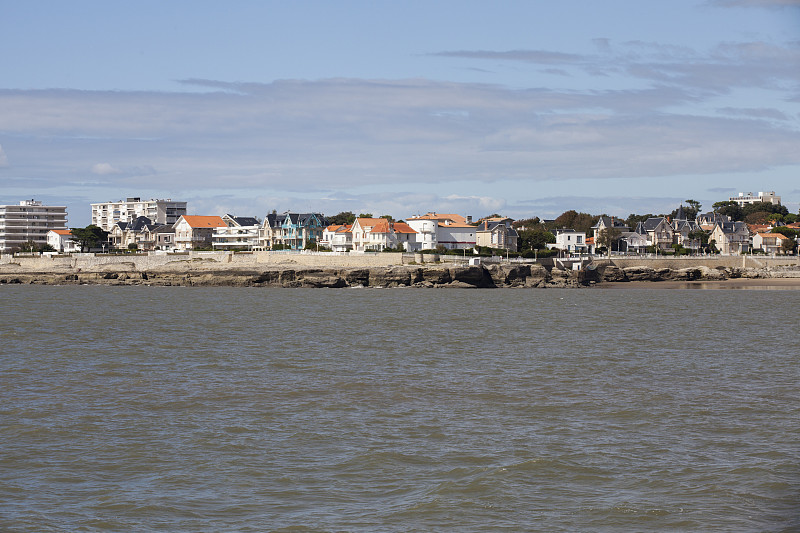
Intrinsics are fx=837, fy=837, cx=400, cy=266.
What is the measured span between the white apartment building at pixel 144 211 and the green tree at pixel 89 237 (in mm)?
23753

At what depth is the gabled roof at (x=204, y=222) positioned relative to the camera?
12581cm

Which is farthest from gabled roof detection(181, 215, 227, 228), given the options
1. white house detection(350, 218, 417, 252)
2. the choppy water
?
the choppy water

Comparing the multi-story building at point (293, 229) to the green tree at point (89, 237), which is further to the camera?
the green tree at point (89, 237)

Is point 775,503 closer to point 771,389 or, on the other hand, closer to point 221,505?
point 221,505

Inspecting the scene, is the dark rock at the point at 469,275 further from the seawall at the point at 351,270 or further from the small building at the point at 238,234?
the small building at the point at 238,234

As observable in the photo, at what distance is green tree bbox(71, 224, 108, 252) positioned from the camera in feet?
424

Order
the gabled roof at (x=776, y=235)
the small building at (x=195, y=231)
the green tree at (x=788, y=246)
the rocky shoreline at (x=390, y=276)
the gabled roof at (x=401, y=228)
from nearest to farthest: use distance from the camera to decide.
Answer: the rocky shoreline at (x=390, y=276)
the gabled roof at (x=401, y=228)
the green tree at (x=788, y=246)
the small building at (x=195, y=231)
the gabled roof at (x=776, y=235)

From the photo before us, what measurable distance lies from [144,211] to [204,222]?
61863 mm

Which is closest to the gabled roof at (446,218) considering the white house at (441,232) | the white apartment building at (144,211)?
the white house at (441,232)

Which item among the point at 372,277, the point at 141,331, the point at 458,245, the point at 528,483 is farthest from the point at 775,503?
the point at 458,245

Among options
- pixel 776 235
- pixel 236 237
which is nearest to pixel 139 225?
pixel 236 237

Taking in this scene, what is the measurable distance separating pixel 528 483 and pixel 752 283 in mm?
80626

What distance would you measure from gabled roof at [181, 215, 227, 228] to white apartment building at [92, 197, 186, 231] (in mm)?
34020

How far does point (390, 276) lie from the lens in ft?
253
